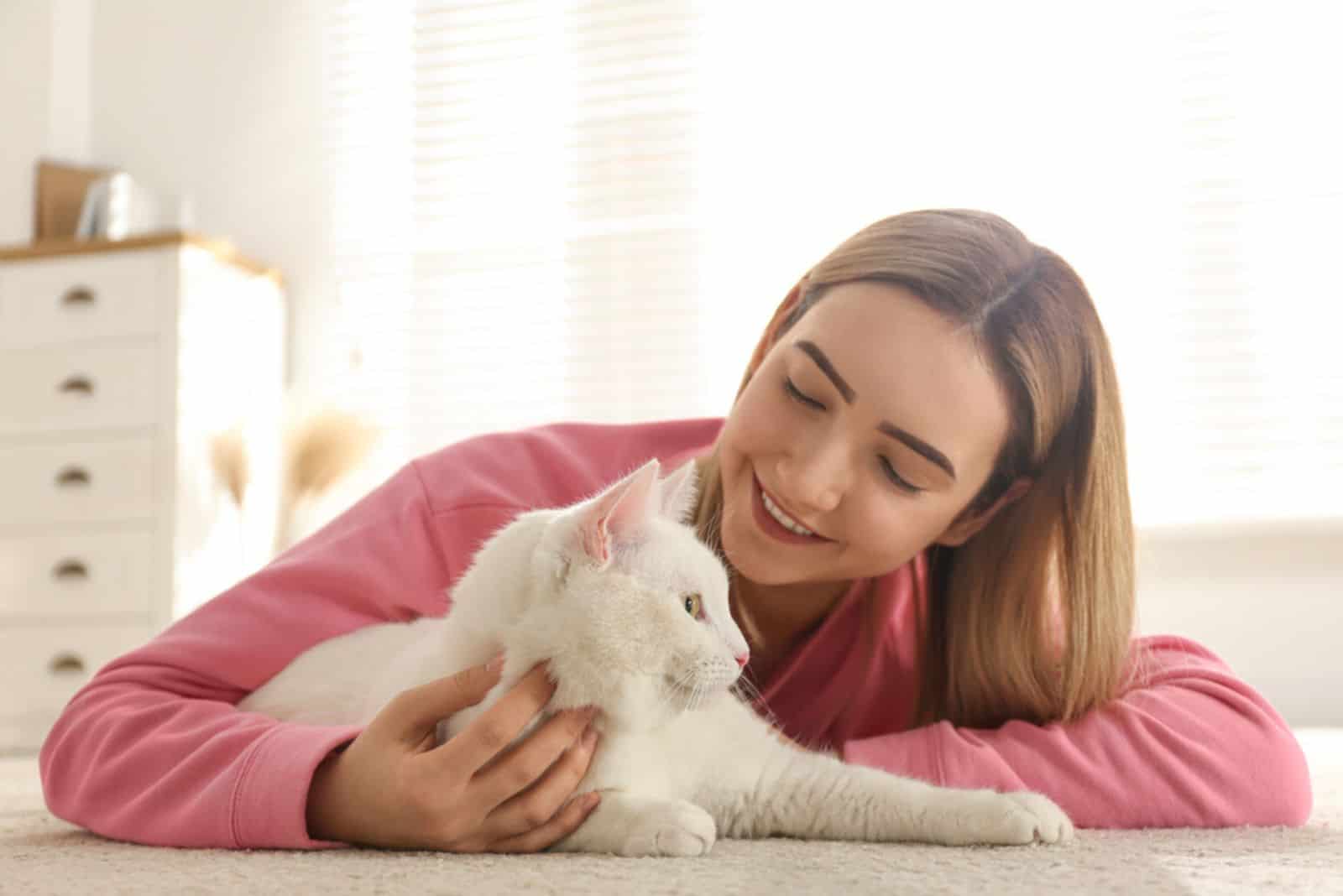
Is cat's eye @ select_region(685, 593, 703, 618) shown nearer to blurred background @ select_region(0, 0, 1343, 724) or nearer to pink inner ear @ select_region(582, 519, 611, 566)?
pink inner ear @ select_region(582, 519, 611, 566)

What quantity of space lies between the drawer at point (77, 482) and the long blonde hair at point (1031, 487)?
2.06 metres

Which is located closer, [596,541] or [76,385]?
[596,541]

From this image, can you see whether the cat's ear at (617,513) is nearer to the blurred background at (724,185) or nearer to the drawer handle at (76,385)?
the blurred background at (724,185)

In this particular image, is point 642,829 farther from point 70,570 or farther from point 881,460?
point 70,570

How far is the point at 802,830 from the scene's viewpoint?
1.01 meters

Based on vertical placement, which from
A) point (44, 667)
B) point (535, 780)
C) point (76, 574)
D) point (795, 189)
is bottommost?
point (44, 667)

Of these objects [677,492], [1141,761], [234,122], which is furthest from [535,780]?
[234,122]

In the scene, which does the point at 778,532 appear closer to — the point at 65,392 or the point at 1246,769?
the point at 1246,769

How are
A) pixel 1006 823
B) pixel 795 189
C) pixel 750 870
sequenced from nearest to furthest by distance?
pixel 750 870 < pixel 1006 823 < pixel 795 189

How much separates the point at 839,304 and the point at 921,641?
450 mm

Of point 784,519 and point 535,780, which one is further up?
point 784,519

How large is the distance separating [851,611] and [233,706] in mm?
680

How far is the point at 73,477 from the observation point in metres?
3.07

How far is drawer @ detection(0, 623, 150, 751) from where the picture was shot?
2982 mm
